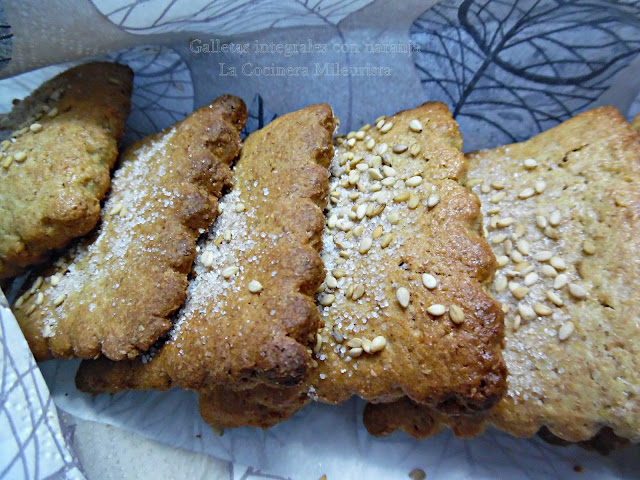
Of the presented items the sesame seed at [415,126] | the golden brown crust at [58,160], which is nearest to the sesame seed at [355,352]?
the sesame seed at [415,126]

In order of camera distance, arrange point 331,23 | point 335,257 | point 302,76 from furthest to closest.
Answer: point 302,76, point 331,23, point 335,257

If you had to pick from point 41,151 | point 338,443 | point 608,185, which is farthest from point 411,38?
point 338,443

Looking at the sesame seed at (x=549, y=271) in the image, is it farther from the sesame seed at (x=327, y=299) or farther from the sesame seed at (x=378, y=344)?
the sesame seed at (x=327, y=299)

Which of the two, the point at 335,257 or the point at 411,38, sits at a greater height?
the point at 411,38

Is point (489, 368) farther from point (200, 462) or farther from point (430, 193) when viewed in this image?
point (200, 462)

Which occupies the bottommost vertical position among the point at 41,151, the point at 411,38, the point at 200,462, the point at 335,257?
the point at 200,462

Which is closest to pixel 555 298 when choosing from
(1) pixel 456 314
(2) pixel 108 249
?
(1) pixel 456 314

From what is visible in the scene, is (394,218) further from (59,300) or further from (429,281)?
(59,300)
